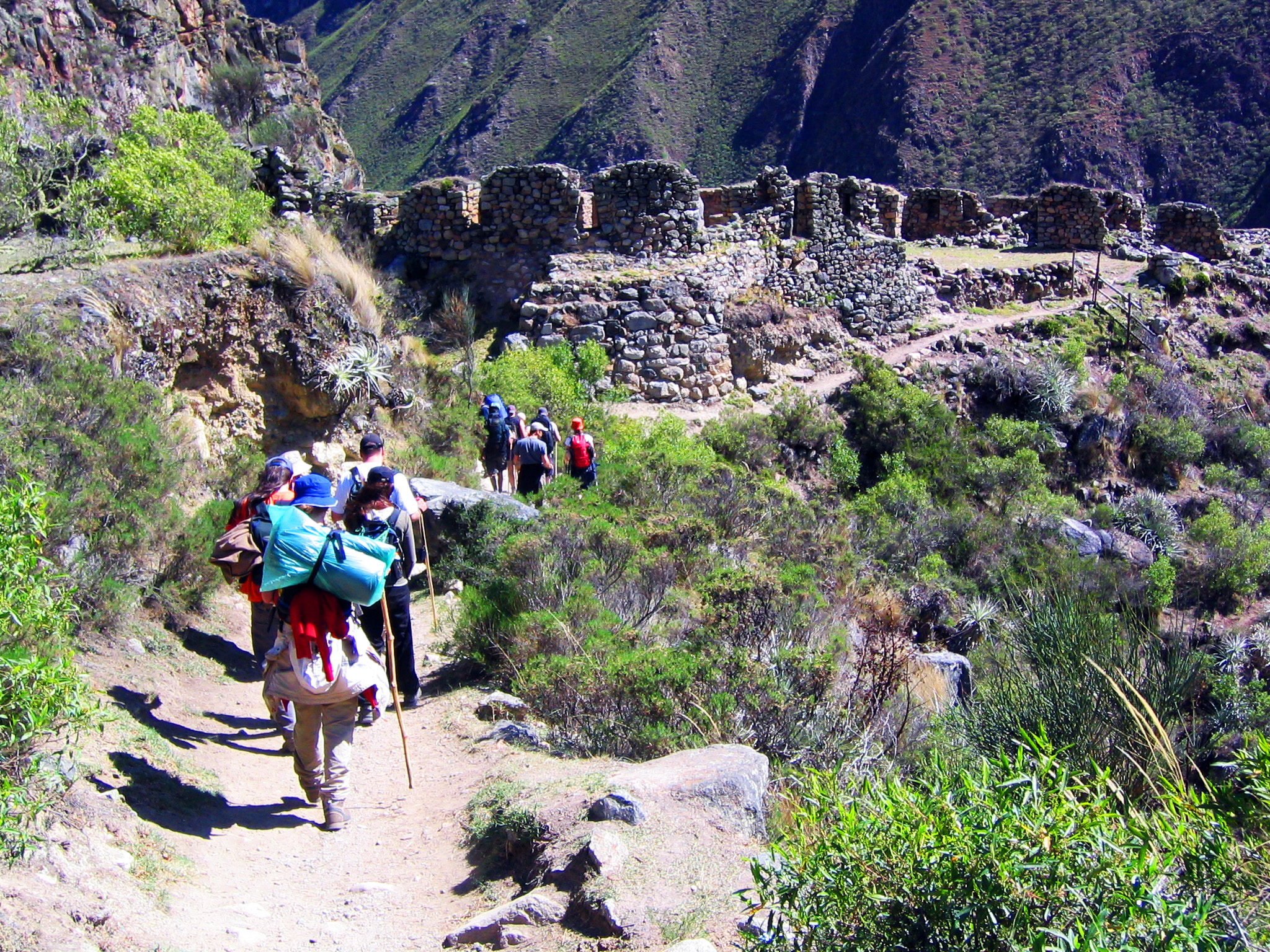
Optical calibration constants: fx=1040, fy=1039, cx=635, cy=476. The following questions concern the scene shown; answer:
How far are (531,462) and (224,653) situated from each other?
4.09 m

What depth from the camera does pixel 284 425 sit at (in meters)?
9.58

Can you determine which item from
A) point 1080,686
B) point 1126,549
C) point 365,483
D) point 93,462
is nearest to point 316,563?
point 365,483

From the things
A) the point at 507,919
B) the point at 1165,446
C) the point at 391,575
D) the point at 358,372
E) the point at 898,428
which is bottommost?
the point at 1165,446

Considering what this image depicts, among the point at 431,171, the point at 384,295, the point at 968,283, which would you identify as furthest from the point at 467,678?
the point at 431,171

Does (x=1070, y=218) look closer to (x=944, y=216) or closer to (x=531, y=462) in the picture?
(x=944, y=216)

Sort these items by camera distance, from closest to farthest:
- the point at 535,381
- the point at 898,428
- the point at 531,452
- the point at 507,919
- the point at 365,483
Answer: the point at 507,919 → the point at 365,483 → the point at 531,452 → the point at 535,381 → the point at 898,428

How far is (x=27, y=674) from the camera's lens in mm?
3352

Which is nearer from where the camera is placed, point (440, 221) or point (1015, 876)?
point (1015, 876)

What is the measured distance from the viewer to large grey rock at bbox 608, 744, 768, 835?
13.5 ft

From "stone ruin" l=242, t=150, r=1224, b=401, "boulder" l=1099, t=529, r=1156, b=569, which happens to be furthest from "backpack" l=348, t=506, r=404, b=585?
"boulder" l=1099, t=529, r=1156, b=569

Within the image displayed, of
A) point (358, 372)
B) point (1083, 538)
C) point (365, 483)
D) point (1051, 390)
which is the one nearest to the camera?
point (365, 483)

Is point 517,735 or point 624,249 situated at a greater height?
point 624,249

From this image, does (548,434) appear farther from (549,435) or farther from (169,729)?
(169,729)

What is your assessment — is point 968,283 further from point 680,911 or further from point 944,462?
point 680,911
